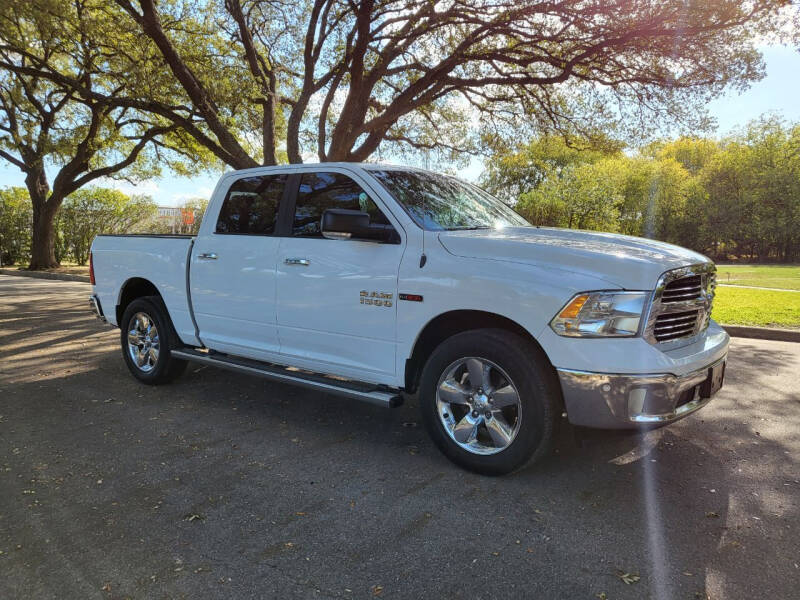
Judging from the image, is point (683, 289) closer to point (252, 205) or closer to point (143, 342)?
point (252, 205)

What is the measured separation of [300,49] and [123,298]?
11.9 metres

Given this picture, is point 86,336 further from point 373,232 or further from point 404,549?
point 404,549

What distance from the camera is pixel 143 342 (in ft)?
18.6

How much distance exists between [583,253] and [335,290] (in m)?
1.74

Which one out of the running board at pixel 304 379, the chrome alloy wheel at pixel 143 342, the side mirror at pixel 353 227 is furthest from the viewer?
the chrome alloy wheel at pixel 143 342

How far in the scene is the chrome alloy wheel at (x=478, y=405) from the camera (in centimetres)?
339

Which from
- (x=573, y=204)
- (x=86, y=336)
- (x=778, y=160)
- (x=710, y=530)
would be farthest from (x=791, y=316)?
(x=778, y=160)

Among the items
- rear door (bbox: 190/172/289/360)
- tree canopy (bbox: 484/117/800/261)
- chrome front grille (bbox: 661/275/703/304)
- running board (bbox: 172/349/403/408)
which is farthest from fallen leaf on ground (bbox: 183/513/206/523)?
tree canopy (bbox: 484/117/800/261)

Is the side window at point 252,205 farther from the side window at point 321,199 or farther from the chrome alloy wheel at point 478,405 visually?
the chrome alloy wheel at point 478,405

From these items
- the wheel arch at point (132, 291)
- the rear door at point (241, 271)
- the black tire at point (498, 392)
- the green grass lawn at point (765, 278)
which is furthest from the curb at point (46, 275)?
the green grass lawn at point (765, 278)

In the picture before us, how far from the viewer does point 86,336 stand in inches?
328

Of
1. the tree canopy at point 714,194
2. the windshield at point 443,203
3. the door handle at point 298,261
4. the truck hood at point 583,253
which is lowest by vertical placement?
the door handle at point 298,261

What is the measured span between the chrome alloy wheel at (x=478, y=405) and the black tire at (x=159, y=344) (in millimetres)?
3096

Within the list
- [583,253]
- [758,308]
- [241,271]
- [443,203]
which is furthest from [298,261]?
[758,308]
